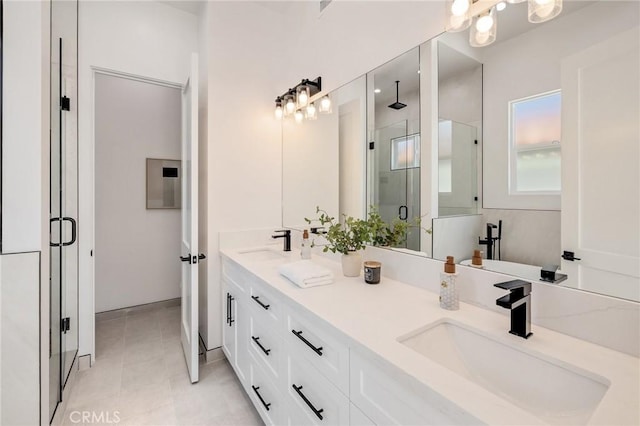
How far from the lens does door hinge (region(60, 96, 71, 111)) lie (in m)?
1.91

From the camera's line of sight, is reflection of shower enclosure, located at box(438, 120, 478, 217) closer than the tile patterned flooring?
Yes

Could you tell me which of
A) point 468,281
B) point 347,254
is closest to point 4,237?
point 347,254

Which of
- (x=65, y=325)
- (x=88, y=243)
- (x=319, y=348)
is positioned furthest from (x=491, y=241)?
(x=88, y=243)

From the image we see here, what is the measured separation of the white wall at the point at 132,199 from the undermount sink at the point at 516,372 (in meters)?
3.20

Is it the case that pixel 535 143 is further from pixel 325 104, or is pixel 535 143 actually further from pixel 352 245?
pixel 325 104

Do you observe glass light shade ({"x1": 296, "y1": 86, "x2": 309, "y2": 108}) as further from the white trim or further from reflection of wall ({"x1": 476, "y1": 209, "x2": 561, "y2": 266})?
reflection of wall ({"x1": 476, "y1": 209, "x2": 561, "y2": 266})

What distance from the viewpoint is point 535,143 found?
3.33ft

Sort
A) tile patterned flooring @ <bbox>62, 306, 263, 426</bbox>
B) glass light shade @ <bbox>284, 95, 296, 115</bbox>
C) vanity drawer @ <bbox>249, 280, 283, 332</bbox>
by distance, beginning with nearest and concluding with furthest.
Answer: vanity drawer @ <bbox>249, 280, 283, 332</bbox> → tile patterned flooring @ <bbox>62, 306, 263, 426</bbox> → glass light shade @ <bbox>284, 95, 296, 115</bbox>

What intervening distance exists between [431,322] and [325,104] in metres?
1.65

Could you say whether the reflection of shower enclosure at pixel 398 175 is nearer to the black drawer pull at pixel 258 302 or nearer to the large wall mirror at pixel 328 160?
the large wall mirror at pixel 328 160

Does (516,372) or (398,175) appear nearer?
(516,372)

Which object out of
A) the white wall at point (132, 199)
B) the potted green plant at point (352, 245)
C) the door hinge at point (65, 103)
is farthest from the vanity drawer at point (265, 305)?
the white wall at point (132, 199)

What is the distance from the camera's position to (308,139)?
239cm

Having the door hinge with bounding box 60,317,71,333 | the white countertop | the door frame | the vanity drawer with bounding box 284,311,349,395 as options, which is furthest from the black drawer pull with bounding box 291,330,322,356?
the door frame
